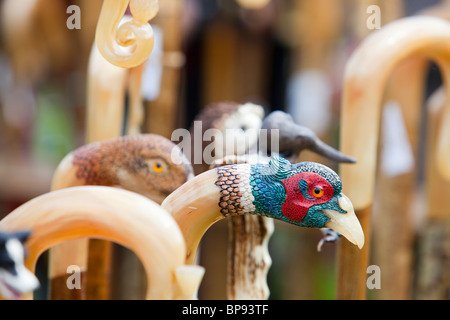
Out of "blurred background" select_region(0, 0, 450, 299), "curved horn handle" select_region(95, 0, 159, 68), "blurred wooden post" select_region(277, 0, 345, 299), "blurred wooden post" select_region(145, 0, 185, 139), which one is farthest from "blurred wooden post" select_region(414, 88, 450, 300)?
"curved horn handle" select_region(95, 0, 159, 68)

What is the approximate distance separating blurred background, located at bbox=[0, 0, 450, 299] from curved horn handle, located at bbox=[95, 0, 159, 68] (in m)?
0.39

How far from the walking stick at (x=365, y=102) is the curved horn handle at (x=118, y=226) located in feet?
0.84

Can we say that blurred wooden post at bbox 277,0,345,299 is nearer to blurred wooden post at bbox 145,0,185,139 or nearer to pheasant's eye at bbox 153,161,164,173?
blurred wooden post at bbox 145,0,185,139

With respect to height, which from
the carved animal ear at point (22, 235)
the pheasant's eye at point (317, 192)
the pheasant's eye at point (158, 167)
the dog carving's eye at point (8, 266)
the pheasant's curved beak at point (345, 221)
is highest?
the pheasant's eye at point (158, 167)

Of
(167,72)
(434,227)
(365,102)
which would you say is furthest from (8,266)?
(434,227)

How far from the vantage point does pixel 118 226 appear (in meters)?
0.46

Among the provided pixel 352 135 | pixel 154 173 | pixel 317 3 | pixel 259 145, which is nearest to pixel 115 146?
pixel 154 173

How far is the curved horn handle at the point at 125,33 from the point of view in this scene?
0.53m

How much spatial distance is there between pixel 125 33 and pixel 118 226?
18 cm

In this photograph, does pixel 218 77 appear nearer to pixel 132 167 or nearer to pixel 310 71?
pixel 310 71

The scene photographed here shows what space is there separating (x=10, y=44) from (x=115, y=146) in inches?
25.2

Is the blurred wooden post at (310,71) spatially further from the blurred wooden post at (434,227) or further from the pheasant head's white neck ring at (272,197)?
the pheasant head's white neck ring at (272,197)

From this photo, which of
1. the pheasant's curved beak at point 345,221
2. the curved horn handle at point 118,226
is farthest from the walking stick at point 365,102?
the curved horn handle at point 118,226

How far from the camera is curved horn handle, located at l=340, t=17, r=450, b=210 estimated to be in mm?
645
